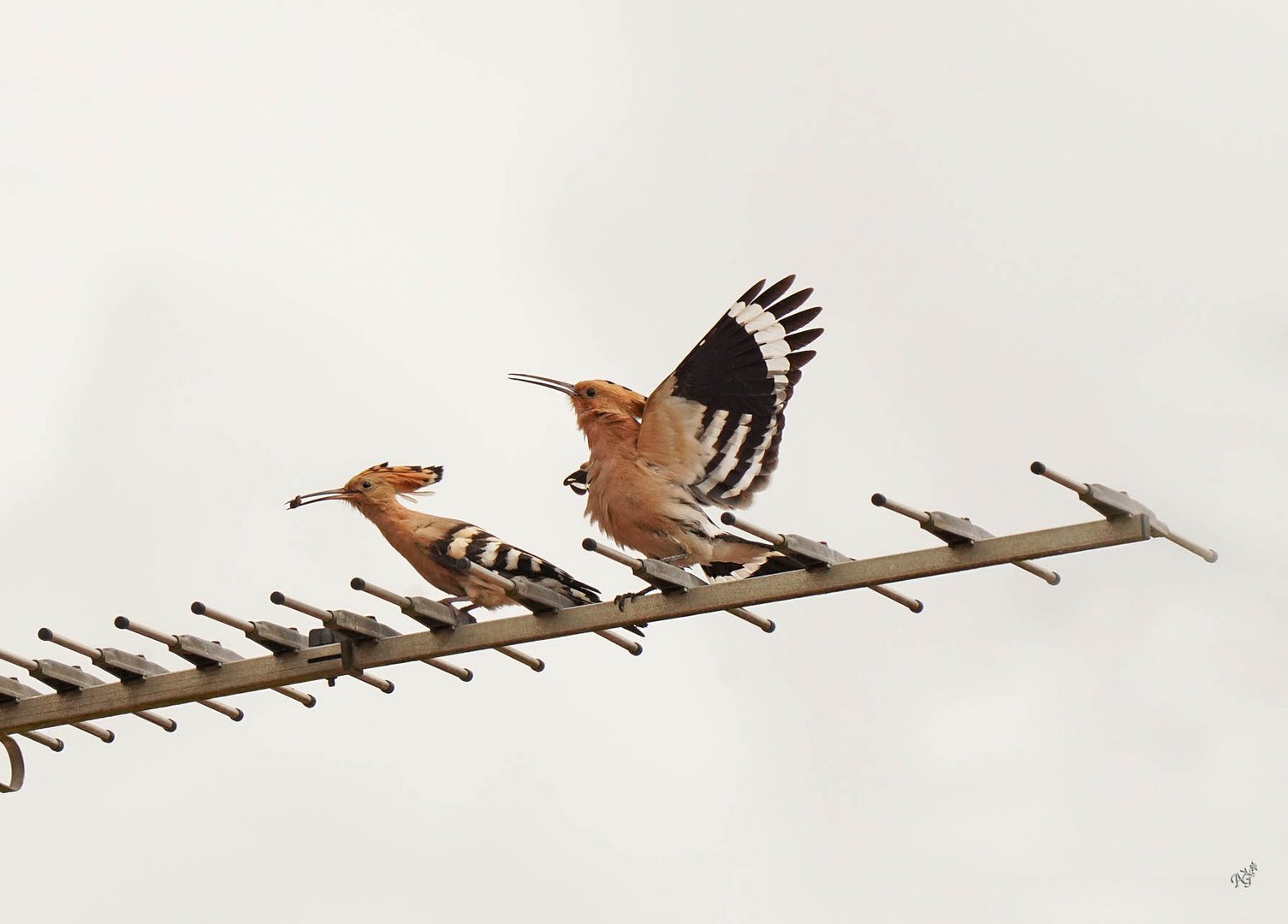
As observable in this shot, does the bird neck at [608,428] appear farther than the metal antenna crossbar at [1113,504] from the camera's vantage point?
Yes

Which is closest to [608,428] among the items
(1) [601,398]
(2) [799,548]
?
(1) [601,398]

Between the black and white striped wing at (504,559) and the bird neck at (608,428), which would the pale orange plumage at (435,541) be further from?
the bird neck at (608,428)

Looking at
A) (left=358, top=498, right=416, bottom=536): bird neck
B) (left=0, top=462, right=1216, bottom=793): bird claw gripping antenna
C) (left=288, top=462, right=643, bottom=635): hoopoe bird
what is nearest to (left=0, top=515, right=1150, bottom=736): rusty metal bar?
(left=0, top=462, right=1216, bottom=793): bird claw gripping antenna

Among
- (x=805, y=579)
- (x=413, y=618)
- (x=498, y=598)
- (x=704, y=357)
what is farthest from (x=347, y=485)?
(x=805, y=579)

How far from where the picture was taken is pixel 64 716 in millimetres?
8164

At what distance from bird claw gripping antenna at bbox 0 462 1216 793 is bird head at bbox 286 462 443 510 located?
3.54 feet

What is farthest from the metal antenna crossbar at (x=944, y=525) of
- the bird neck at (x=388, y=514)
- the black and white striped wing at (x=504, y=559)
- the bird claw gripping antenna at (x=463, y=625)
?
the bird neck at (x=388, y=514)

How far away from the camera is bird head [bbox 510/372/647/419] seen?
9344mm

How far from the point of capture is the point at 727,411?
901 centimetres

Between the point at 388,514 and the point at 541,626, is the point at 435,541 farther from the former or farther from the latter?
the point at 541,626

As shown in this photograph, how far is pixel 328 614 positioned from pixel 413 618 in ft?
1.03

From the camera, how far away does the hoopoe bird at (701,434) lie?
869cm

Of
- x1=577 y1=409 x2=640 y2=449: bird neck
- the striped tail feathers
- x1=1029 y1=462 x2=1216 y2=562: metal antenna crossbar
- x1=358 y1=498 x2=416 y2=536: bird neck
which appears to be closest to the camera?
x1=1029 y1=462 x2=1216 y2=562: metal antenna crossbar

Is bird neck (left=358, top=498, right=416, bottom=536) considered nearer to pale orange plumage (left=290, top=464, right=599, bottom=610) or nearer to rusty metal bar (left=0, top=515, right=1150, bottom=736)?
pale orange plumage (left=290, top=464, right=599, bottom=610)
